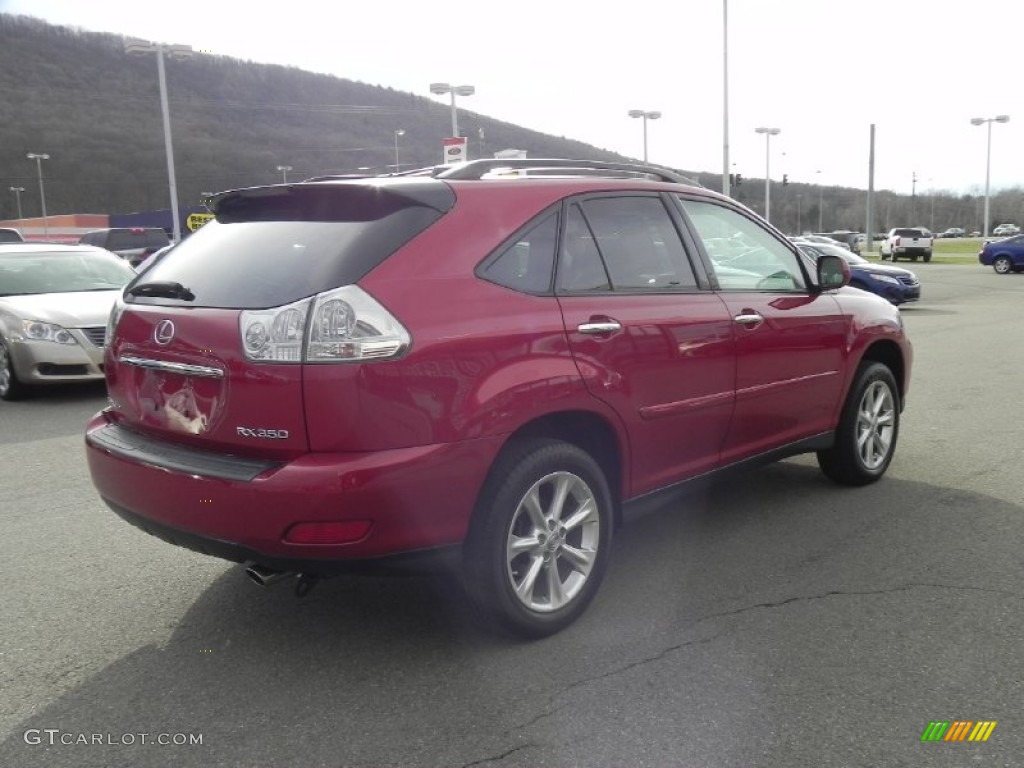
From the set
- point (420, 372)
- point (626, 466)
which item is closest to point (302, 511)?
point (420, 372)

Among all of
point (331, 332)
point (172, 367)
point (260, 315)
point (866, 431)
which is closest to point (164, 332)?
point (172, 367)

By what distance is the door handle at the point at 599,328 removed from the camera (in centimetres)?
337

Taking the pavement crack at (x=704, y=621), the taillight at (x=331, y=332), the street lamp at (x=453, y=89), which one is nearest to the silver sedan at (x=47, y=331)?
the taillight at (x=331, y=332)

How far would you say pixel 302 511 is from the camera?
2.80 metres

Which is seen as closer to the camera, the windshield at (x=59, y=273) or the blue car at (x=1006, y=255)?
the windshield at (x=59, y=273)

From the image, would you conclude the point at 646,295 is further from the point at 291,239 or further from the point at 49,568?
the point at 49,568

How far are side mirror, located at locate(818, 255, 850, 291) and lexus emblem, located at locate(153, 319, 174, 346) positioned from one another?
3.25 m

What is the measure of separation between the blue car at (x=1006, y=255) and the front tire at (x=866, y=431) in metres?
32.0

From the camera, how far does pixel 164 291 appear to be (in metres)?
3.38

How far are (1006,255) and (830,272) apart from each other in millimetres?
33038

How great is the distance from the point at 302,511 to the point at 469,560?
625 mm

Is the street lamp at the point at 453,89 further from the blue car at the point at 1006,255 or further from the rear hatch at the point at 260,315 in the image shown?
the rear hatch at the point at 260,315

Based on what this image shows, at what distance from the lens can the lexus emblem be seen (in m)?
3.16

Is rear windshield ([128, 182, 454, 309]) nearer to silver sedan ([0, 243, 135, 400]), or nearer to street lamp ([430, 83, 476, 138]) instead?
silver sedan ([0, 243, 135, 400])
